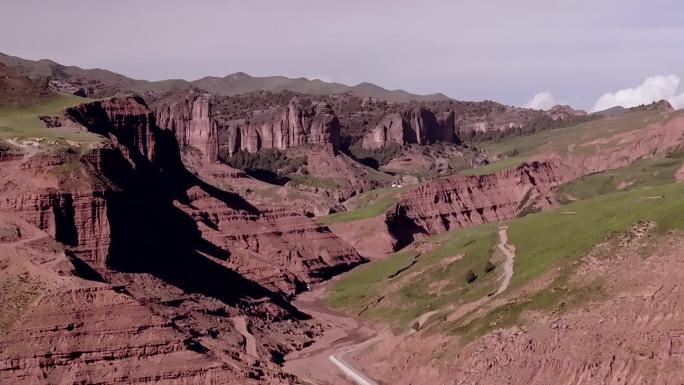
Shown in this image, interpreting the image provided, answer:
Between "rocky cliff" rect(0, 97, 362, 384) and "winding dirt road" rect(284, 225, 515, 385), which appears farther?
"winding dirt road" rect(284, 225, 515, 385)

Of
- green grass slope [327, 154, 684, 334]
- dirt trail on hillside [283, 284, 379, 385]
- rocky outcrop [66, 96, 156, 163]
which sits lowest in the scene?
dirt trail on hillside [283, 284, 379, 385]

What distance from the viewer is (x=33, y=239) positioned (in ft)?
274

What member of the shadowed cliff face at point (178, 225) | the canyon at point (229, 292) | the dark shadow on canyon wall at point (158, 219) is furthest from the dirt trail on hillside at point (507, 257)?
the shadowed cliff face at point (178, 225)

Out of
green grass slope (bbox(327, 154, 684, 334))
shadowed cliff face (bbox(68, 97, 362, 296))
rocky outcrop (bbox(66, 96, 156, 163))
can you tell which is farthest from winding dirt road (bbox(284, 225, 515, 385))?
rocky outcrop (bbox(66, 96, 156, 163))

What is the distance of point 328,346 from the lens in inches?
4257

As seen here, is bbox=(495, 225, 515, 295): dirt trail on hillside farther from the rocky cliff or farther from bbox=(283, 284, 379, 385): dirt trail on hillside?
the rocky cliff

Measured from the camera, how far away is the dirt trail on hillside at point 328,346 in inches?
3664

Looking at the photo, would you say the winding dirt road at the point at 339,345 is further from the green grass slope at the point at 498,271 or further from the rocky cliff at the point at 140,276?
the rocky cliff at the point at 140,276

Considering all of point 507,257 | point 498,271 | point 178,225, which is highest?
point 178,225

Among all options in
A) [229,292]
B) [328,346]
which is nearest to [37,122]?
[229,292]

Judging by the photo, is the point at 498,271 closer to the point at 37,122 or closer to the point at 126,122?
the point at 37,122

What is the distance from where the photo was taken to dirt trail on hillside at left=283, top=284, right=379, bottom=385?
93062 millimetres

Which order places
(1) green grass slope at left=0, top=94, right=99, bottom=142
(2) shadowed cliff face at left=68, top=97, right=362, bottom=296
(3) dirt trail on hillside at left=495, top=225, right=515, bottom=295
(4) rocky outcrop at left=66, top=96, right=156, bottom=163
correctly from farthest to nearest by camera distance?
(4) rocky outcrop at left=66, top=96, right=156, bottom=163 → (1) green grass slope at left=0, top=94, right=99, bottom=142 → (3) dirt trail on hillside at left=495, top=225, right=515, bottom=295 → (2) shadowed cliff face at left=68, top=97, right=362, bottom=296

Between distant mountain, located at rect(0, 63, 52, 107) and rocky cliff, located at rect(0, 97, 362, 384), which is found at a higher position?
distant mountain, located at rect(0, 63, 52, 107)
